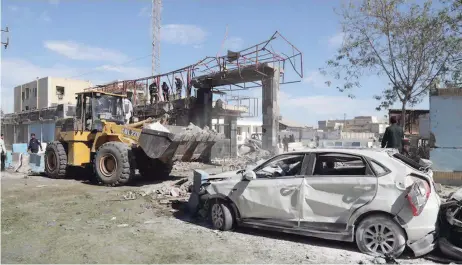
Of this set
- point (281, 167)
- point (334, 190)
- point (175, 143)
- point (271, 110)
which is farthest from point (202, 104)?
point (334, 190)

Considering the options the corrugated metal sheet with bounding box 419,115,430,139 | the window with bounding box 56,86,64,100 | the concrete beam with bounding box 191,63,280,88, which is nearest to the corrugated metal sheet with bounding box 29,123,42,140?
the window with bounding box 56,86,64,100

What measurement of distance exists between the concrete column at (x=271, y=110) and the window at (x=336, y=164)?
1168 cm

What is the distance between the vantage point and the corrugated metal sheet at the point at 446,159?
10906mm

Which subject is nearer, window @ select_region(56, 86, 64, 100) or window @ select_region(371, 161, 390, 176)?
window @ select_region(371, 161, 390, 176)

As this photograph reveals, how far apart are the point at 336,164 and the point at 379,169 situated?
0.84 metres

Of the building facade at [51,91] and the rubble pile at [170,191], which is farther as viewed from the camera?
the building facade at [51,91]

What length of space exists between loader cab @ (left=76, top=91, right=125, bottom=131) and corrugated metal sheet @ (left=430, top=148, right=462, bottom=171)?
A: 10.2 meters

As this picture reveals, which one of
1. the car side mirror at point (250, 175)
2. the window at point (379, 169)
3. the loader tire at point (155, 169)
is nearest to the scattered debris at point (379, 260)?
the window at point (379, 169)

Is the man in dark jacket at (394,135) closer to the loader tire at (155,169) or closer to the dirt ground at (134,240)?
the dirt ground at (134,240)

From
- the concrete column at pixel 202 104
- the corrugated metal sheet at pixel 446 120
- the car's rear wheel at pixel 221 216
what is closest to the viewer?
the car's rear wheel at pixel 221 216

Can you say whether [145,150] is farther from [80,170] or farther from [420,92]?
[420,92]

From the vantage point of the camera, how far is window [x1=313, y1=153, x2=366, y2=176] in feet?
17.6

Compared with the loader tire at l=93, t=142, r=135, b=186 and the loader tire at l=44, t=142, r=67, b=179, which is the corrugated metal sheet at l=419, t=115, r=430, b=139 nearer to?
the loader tire at l=93, t=142, r=135, b=186

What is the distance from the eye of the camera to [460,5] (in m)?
11.9
